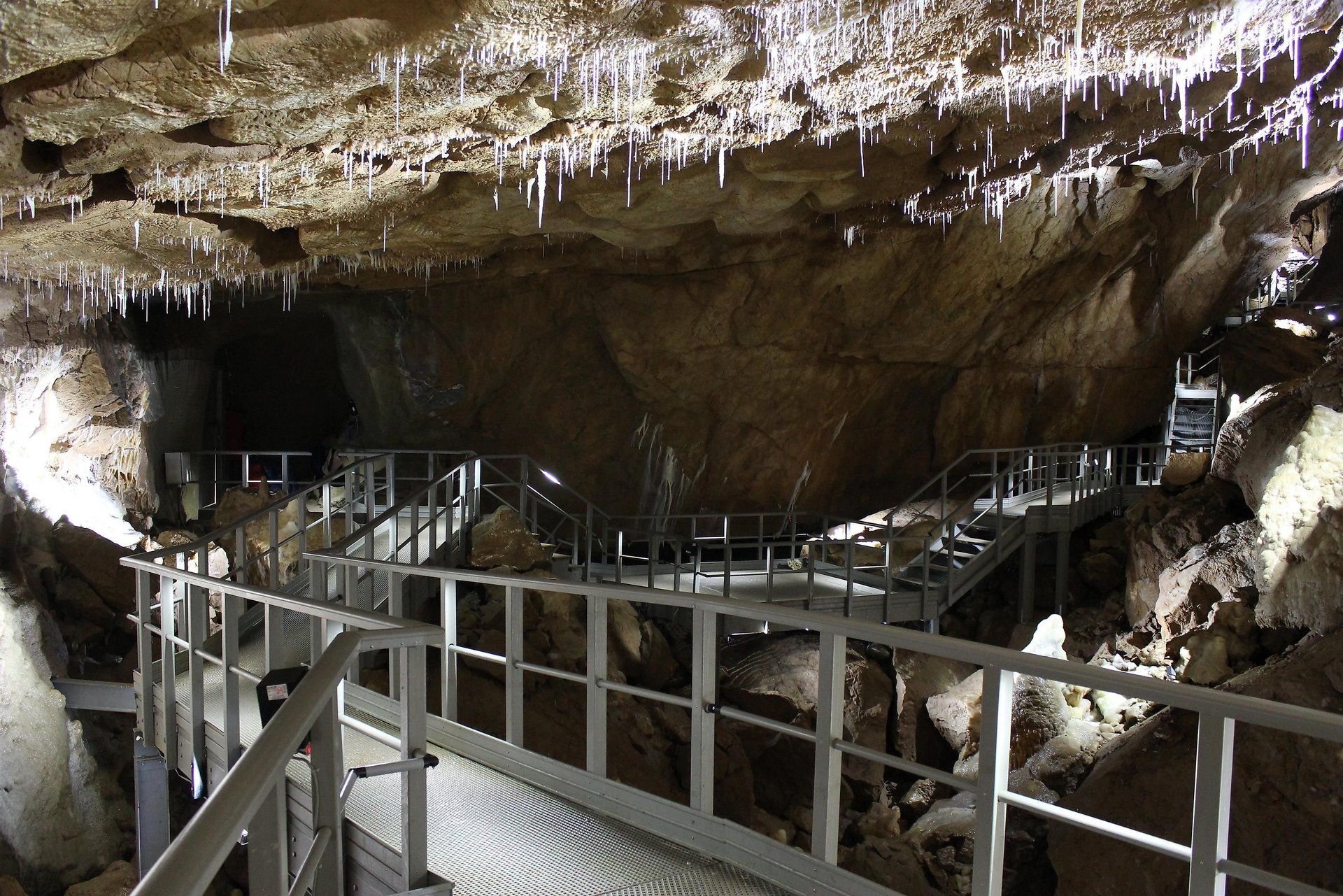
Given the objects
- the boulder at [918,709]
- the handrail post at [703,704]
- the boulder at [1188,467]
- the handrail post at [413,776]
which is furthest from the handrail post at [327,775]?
the boulder at [1188,467]

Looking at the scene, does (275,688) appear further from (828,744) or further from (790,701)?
(790,701)

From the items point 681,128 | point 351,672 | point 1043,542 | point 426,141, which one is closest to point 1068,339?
point 1043,542

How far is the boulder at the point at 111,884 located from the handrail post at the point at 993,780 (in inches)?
293

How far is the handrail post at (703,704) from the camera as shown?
3453 mm

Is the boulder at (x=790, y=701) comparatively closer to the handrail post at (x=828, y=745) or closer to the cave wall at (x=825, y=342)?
the cave wall at (x=825, y=342)

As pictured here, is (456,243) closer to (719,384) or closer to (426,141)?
(426,141)

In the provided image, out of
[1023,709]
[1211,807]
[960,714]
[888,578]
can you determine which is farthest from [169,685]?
[960,714]

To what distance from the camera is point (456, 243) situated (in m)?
9.79

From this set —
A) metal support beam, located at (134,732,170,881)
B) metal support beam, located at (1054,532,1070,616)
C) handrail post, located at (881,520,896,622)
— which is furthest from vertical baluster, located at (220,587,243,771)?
metal support beam, located at (1054,532,1070,616)

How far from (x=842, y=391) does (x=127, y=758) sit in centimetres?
1084

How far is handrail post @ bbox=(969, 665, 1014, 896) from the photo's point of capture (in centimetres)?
256

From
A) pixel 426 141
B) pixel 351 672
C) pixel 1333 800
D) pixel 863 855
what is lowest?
pixel 863 855

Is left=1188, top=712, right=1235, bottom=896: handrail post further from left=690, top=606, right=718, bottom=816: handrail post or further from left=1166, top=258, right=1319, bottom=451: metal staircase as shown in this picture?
left=1166, top=258, right=1319, bottom=451: metal staircase

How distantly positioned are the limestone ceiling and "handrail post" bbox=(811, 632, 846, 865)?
11.2 feet
